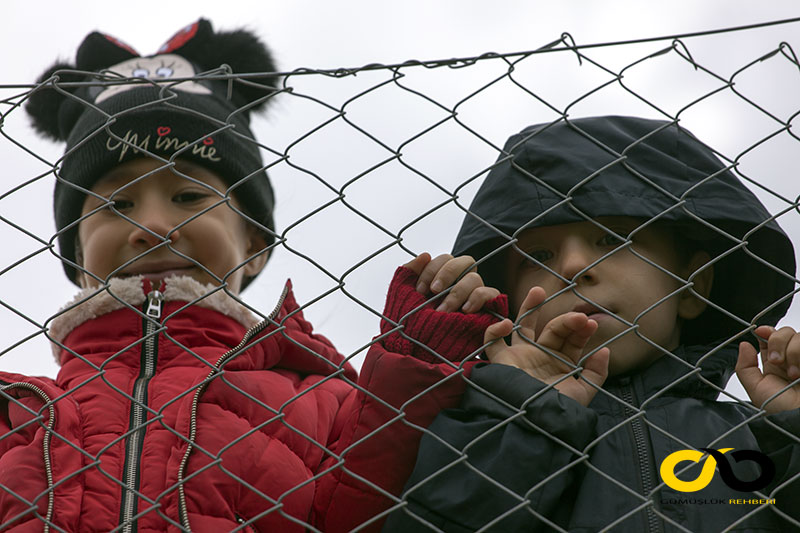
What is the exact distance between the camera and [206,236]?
2.60m

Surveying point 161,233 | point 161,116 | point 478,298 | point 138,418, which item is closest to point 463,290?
point 478,298

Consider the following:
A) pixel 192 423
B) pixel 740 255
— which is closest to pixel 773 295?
pixel 740 255

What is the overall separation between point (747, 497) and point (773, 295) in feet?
2.24

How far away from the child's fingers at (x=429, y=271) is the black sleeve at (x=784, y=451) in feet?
2.02

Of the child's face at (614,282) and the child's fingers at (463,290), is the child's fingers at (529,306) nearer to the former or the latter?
the child's fingers at (463,290)

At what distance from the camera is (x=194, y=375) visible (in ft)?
7.39

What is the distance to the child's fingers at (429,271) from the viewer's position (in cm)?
204

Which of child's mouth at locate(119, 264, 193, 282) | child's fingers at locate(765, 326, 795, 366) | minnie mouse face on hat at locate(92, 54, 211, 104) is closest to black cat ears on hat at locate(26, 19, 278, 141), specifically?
minnie mouse face on hat at locate(92, 54, 211, 104)

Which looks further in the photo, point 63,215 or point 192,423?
point 63,215

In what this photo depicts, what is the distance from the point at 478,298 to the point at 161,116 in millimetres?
1135

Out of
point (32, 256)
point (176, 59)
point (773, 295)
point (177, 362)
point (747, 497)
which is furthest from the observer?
point (176, 59)

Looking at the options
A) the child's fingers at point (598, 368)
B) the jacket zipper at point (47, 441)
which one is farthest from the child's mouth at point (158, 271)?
the child's fingers at point (598, 368)

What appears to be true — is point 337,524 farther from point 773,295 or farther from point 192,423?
point 773,295

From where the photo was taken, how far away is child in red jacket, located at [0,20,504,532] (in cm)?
191
